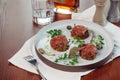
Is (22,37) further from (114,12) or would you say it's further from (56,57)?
(114,12)

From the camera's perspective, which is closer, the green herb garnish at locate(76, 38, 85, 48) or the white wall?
the green herb garnish at locate(76, 38, 85, 48)

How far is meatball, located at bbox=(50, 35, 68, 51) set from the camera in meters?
0.77

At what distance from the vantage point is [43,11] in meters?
0.93

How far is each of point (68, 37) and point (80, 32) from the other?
0.15 ft

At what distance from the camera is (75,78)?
0.71 meters

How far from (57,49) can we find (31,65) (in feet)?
0.29

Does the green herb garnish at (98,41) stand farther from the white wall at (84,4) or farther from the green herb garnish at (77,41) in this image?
the white wall at (84,4)

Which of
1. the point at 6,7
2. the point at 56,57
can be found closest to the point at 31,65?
the point at 56,57

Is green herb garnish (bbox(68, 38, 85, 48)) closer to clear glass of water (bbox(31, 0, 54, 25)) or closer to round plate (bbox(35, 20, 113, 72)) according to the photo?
round plate (bbox(35, 20, 113, 72))

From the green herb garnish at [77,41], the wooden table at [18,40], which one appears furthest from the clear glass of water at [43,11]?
the green herb garnish at [77,41]

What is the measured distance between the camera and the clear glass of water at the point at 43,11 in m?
0.90

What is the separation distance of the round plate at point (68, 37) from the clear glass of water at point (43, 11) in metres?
0.05

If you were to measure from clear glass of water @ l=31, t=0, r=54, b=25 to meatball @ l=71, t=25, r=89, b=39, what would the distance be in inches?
4.8

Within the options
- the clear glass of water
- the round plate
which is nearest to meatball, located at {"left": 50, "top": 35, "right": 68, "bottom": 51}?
the round plate
